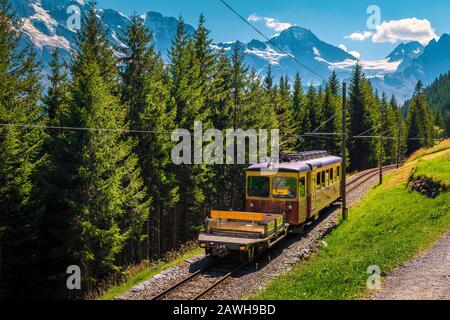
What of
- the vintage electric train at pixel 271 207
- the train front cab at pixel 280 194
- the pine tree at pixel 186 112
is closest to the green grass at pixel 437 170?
the vintage electric train at pixel 271 207

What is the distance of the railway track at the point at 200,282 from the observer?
13.8 metres

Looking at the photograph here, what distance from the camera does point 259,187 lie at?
2098 cm

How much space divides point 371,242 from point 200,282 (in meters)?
7.89

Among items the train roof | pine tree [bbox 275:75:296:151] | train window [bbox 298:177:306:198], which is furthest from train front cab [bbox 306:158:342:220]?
pine tree [bbox 275:75:296:151]

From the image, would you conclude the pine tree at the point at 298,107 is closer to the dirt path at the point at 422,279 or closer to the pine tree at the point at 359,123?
the pine tree at the point at 359,123

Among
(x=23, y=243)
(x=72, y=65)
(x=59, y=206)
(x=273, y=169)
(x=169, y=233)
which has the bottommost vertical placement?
(x=169, y=233)

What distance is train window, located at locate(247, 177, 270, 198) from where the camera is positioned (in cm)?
2080

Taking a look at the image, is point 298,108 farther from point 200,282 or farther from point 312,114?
point 200,282

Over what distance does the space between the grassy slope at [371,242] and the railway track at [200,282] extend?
1996mm

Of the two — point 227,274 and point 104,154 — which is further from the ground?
point 104,154

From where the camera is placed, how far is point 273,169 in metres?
20.6

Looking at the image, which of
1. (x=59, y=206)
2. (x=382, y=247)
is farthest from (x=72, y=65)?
(x=382, y=247)

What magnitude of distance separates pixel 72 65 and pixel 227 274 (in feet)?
42.4
